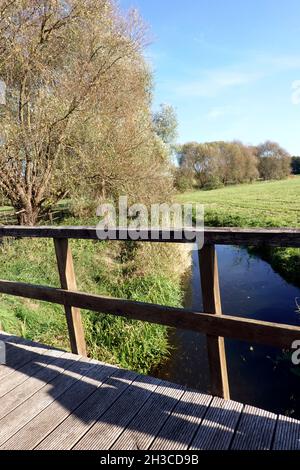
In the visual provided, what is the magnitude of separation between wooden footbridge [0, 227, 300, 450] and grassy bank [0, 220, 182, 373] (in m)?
2.87

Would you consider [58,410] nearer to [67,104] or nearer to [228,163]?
[67,104]

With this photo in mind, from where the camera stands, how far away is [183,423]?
2.25 metres

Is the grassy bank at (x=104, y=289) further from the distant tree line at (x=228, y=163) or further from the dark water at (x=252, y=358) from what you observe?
the distant tree line at (x=228, y=163)

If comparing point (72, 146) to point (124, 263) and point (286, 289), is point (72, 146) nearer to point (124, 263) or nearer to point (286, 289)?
point (124, 263)

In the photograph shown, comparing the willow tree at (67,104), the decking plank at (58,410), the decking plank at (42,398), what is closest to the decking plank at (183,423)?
the decking plank at (58,410)

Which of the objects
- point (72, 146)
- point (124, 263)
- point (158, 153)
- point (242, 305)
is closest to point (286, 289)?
point (242, 305)

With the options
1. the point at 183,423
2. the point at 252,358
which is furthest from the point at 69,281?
the point at 252,358

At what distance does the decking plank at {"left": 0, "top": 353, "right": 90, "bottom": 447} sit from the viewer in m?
2.39

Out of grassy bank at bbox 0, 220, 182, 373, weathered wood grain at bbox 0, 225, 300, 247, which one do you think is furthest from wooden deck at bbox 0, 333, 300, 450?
grassy bank at bbox 0, 220, 182, 373

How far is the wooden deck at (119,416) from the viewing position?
209 cm

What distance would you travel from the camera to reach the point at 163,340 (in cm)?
676

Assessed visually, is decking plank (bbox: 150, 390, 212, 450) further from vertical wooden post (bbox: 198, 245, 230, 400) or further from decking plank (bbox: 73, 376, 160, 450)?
decking plank (bbox: 73, 376, 160, 450)

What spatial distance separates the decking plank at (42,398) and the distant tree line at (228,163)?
50.5 meters

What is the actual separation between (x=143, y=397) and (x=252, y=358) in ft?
14.2
